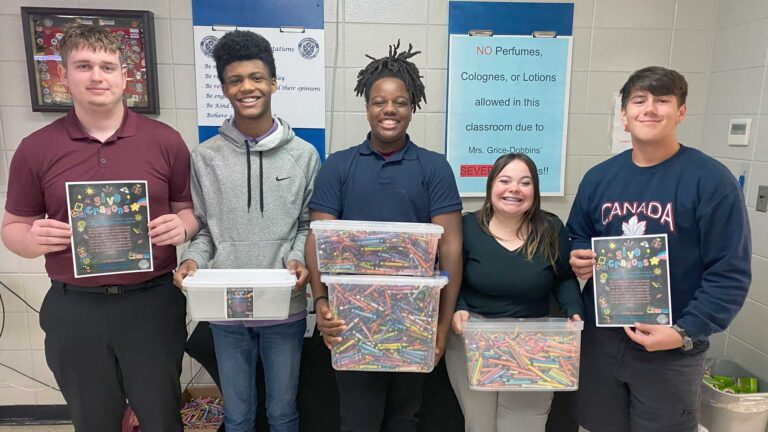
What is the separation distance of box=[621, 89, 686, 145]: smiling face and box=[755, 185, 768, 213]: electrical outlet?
1010 millimetres

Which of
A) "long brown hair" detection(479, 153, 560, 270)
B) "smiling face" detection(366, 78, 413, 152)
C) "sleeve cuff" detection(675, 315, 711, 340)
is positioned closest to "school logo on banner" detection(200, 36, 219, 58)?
"smiling face" detection(366, 78, 413, 152)

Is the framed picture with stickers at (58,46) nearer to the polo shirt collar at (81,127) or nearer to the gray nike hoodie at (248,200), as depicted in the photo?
the polo shirt collar at (81,127)

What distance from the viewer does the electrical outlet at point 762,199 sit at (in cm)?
199

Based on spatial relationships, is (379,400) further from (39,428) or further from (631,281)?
(39,428)

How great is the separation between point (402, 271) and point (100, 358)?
997mm

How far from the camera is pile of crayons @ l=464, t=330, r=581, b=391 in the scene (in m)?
1.44

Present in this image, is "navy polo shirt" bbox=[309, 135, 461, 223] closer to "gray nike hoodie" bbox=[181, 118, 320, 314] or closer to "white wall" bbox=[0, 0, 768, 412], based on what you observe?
"gray nike hoodie" bbox=[181, 118, 320, 314]

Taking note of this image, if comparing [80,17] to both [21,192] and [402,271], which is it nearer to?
[21,192]

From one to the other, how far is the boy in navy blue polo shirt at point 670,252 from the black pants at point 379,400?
0.59 metres

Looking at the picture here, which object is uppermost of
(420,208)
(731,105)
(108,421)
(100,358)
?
(731,105)

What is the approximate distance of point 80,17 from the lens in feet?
6.89

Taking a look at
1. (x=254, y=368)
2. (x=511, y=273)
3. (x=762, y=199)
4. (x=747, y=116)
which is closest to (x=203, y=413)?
(x=254, y=368)

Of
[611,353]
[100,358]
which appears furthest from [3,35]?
[611,353]

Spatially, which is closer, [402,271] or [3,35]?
[402,271]
